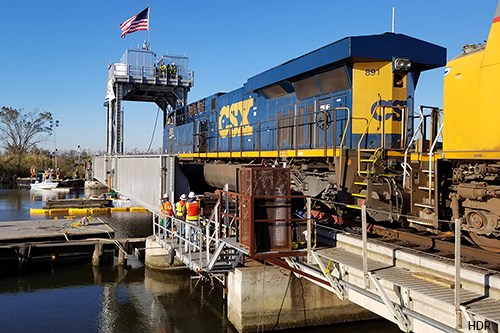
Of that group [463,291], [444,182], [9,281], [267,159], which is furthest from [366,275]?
[9,281]

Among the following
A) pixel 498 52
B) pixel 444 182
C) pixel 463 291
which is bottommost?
pixel 463 291

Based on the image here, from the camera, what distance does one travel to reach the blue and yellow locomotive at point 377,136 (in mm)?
6895

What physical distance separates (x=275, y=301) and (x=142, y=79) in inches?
1009

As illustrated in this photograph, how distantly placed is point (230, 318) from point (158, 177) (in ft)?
18.1

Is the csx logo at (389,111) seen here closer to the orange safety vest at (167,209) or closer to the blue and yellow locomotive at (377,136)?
the blue and yellow locomotive at (377,136)

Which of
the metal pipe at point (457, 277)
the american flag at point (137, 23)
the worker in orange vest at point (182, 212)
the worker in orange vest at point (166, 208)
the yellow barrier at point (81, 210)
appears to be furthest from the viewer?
the american flag at point (137, 23)

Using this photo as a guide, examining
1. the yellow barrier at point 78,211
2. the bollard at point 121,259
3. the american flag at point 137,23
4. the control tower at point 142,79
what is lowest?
the bollard at point 121,259

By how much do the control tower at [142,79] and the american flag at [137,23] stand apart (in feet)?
7.93

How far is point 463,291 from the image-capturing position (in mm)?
5254

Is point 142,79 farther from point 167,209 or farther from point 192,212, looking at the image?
point 192,212

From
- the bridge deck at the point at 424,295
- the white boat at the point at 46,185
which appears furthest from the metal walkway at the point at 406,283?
the white boat at the point at 46,185

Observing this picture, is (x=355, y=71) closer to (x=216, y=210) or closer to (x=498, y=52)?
(x=498, y=52)

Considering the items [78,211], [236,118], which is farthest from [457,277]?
[78,211]

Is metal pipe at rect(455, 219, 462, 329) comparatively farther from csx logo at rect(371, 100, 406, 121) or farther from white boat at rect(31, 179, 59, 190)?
white boat at rect(31, 179, 59, 190)
